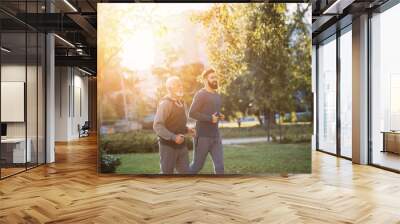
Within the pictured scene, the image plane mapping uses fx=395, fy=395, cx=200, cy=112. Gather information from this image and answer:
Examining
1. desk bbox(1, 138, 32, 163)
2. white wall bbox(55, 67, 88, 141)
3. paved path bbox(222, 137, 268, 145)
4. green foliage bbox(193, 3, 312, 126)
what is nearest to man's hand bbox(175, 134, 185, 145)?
paved path bbox(222, 137, 268, 145)

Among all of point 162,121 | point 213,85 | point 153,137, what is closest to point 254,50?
point 213,85

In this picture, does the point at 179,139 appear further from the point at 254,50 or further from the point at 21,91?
the point at 21,91

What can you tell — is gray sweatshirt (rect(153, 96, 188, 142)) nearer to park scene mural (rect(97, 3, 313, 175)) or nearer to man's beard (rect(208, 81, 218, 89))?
park scene mural (rect(97, 3, 313, 175))

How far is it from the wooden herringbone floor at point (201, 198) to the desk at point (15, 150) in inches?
14.8

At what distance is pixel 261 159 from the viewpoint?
6504 millimetres

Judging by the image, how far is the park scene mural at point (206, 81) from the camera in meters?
6.48

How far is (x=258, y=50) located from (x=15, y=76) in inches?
163

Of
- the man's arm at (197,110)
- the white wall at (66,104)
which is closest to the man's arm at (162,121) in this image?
the man's arm at (197,110)

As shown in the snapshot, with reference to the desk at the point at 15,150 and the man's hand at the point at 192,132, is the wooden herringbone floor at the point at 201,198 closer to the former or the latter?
the desk at the point at 15,150

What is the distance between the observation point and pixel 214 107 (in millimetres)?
6500

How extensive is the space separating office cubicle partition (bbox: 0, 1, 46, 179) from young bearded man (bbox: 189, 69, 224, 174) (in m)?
3.09

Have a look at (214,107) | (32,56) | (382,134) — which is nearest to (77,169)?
(32,56)

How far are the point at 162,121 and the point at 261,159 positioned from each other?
1743 millimetres

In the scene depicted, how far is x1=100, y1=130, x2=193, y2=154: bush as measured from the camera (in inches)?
256
